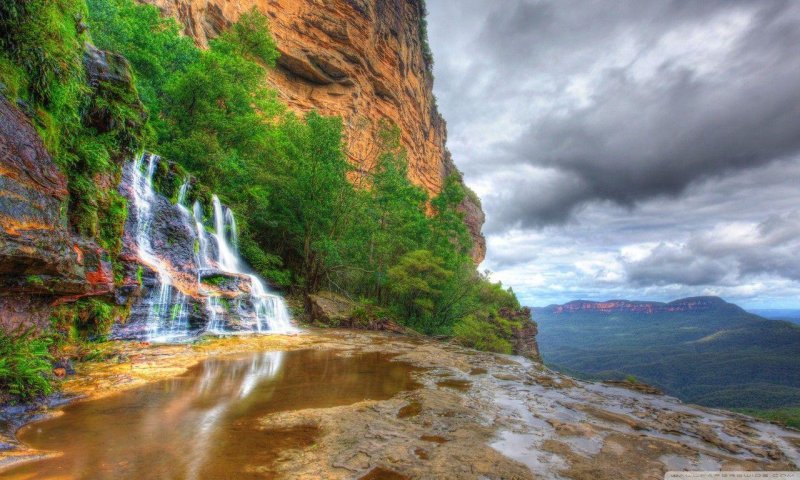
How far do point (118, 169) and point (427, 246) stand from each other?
2419 cm

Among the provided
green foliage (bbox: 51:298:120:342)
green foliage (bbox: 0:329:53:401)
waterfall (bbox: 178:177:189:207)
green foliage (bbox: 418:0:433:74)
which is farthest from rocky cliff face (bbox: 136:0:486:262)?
green foliage (bbox: 0:329:53:401)

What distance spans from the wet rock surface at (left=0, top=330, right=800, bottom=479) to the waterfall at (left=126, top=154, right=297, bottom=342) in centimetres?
253

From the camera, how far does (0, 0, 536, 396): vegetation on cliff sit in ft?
26.6

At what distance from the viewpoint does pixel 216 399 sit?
605cm

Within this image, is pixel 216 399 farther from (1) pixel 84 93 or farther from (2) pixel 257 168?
(2) pixel 257 168

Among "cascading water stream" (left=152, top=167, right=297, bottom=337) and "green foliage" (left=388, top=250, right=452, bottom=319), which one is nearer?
"cascading water stream" (left=152, top=167, right=297, bottom=337)

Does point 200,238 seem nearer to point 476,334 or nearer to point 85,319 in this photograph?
point 85,319

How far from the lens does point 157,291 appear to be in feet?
37.7

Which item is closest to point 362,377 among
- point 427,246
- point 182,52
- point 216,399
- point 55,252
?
point 216,399

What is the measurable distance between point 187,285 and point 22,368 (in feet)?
27.9

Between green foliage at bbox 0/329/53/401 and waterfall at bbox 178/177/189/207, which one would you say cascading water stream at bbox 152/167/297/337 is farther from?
green foliage at bbox 0/329/53/401

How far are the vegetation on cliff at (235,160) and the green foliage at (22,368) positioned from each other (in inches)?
122

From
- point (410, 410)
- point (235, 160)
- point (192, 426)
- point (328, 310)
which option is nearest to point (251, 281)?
point (328, 310)

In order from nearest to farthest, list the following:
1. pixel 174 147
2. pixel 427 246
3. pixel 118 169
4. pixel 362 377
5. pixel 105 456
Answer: pixel 105 456, pixel 362 377, pixel 118 169, pixel 174 147, pixel 427 246
